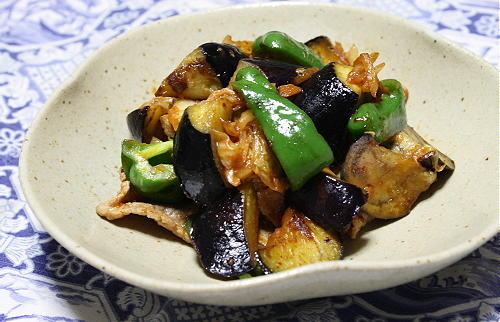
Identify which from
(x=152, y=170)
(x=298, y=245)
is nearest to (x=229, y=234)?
(x=298, y=245)

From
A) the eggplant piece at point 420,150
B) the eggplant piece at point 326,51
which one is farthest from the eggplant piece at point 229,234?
the eggplant piece at point 326,51

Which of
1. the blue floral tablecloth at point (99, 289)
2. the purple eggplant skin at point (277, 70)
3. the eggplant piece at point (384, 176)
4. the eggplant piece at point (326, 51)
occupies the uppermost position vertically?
the purple eggplant skin at point (277, 70)

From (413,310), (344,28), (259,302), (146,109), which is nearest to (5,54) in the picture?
(146,109)

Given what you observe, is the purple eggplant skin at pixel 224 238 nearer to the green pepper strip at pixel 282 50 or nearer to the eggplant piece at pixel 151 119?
the eggplant piece at pixel 151 119

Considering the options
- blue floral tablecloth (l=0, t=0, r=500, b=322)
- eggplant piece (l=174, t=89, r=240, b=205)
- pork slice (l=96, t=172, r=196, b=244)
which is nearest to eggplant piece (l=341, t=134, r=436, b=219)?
blue floral tablecloth (l=0, t=0, r=500, b=322)

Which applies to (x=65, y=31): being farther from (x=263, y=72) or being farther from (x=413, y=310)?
(x=413, y=310)

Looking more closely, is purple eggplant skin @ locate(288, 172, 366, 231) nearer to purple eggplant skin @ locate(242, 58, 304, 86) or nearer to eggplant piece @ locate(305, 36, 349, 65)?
purple eggplant skin @ locate(242, 58, 304, 86)

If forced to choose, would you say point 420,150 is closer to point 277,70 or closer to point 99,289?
point 277,70
